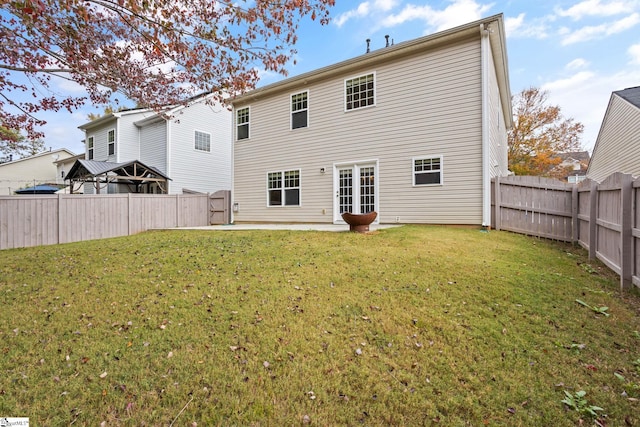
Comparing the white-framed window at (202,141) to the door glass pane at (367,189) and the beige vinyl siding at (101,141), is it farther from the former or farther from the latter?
the door glass pane at (367,189)

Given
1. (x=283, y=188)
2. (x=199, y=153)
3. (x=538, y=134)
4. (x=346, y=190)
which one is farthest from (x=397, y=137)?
(x=538, y=134)

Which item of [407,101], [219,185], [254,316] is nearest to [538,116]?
[407,101]

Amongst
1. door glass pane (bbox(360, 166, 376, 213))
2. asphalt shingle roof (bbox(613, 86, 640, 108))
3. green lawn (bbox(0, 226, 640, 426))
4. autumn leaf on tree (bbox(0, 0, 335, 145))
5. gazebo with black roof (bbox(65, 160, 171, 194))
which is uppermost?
asphalt shingle roof (bbox(613, 86, 640, 108))

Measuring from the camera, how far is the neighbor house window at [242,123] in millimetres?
13523

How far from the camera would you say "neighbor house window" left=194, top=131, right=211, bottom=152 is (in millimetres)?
16625

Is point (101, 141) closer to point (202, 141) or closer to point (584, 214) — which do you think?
point (202, 141)

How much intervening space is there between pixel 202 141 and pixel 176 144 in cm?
158

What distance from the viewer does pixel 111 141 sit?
56.3 feet

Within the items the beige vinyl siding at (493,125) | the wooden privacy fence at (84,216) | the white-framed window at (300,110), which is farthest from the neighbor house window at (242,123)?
the beige vinyl siding at (493,125)

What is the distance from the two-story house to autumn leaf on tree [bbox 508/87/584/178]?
13.7m

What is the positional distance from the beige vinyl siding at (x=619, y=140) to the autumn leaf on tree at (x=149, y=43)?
1432cm

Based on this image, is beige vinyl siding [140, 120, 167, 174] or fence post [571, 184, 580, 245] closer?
fence post [571, 184, 580, 245]

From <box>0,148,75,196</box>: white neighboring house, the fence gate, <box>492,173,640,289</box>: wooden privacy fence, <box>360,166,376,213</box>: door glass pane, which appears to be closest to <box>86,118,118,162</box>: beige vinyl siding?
the fence gate

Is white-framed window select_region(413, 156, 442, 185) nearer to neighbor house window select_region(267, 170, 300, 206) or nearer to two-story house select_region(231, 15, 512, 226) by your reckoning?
two-story house select_region(231, 15, 512, 226)
